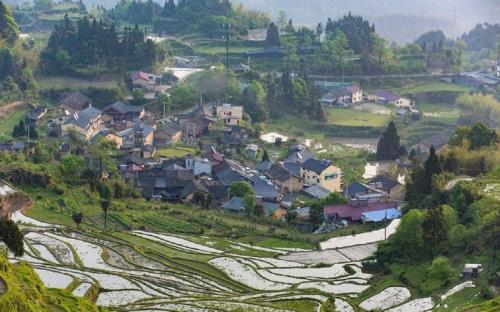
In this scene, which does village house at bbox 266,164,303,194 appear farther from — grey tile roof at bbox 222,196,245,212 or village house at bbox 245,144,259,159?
village house at bbox 245,144,259,159

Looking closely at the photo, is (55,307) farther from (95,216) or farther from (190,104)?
(190,104)

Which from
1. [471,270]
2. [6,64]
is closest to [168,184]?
[471,270]

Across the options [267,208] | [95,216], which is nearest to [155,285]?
[95,216]

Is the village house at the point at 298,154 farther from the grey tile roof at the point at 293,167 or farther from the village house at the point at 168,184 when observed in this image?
the village house at the point at 168,184

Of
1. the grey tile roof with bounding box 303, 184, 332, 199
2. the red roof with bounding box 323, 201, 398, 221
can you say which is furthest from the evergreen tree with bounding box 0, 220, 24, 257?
the grey tile roof with bounding box 303, 184, 332, 199

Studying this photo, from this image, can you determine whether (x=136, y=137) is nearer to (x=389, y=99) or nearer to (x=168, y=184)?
(x=168, y=184)
